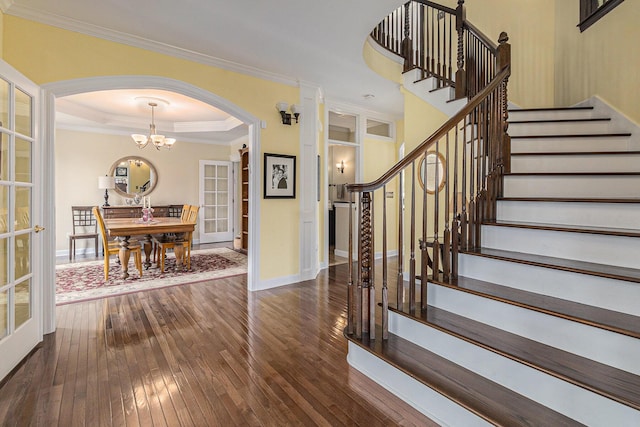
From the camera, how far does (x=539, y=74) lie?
4.16 m

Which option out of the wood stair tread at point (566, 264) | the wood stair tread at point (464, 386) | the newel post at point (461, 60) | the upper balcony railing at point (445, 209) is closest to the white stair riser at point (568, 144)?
the upper balcony railing at point (445, 209)

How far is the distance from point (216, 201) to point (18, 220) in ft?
19.3

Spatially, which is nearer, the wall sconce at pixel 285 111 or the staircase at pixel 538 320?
the staircase at pixel 538 320

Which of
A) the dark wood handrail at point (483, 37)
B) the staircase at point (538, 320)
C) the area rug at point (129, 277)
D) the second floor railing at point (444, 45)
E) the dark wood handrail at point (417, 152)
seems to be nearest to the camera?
the staircase at point (538, 320)

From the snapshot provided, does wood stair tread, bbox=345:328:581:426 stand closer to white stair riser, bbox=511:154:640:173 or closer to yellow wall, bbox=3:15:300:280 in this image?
white stair riser, bbox=511:154:640:173

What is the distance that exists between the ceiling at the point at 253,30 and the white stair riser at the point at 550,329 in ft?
8.15

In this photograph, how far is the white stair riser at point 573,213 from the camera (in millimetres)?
1833

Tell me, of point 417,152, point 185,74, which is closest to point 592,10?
point 417,152

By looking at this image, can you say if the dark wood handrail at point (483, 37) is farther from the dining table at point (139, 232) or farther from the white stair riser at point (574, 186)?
the dining table at point (139, 232)

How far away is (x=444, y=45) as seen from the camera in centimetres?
381

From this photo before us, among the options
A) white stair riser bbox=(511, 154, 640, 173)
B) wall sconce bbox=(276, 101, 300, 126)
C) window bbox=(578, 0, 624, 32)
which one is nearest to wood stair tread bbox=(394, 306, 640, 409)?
white stair riser bbox=(511, 154, 640, 173)

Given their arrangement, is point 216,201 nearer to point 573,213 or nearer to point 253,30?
point 253,30

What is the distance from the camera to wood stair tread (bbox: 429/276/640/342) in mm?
1330

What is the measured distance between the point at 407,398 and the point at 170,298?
2.92m
